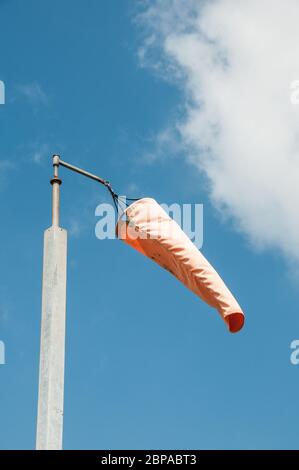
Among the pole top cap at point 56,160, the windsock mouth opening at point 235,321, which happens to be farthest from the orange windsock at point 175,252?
the pole top cap at point 56,160

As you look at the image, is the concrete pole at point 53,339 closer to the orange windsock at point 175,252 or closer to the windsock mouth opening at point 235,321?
the orange windsock at point 175,252

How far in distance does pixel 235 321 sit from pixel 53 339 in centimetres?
233

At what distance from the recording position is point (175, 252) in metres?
9.35

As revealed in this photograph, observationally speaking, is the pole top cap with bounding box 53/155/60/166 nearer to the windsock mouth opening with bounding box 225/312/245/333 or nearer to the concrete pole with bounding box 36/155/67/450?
the concrete pole with bounding box 36/155/67/450

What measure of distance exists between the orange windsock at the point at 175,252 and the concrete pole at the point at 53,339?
1.25m

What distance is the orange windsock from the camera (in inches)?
350

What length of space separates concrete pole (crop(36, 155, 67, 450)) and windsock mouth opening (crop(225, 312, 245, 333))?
2084mm

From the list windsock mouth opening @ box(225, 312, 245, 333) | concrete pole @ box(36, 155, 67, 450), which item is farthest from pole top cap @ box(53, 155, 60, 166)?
windsock mouth opening @ box(225, 312, 245, 333)

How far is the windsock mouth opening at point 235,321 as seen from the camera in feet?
28.7

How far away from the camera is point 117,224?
32.6 ft
